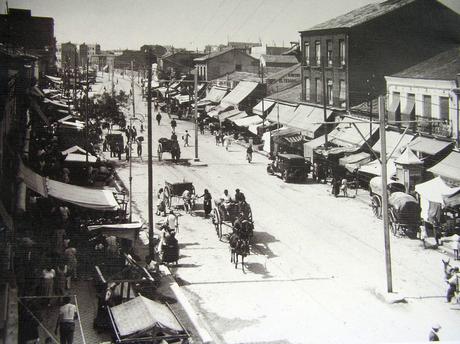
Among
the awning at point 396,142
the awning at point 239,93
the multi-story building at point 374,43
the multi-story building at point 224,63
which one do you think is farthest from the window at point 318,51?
the multi-story building at point 224,63

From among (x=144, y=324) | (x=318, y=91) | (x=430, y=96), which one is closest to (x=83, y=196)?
(x=144, y=324)

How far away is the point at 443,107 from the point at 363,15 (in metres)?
15.3

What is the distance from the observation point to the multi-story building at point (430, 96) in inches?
1113

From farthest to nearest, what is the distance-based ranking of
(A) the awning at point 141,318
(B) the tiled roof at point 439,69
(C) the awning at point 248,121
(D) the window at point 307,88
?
(C) the awning at point 248,121 < (D) the window at point 307,88 < (B) the tiled roof at point 439,69 < (A) the awning at point 141,318

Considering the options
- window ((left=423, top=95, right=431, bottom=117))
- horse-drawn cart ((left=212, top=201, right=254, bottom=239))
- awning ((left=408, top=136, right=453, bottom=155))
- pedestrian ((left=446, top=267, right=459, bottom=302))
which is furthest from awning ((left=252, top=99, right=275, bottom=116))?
pedestrian ((left=446, top=267, right=459, bottom=302))

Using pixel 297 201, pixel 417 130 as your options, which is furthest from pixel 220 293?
pixel 417 130

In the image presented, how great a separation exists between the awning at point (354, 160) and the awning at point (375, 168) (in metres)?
0.71

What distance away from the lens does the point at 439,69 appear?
98.8 feet

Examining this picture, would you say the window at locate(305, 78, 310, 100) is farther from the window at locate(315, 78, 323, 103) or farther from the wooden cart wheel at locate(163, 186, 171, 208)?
the wooden cart wheel at locate(163, 186, 171, 208)

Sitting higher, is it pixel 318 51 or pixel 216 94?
pixel 318 51

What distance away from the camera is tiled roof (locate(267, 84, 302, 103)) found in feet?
176

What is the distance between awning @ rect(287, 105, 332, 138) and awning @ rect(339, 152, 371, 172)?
8.77 meters

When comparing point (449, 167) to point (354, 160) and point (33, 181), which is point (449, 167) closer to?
point (354, 160)

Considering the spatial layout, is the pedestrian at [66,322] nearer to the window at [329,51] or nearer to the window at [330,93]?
the window at [330,93]
